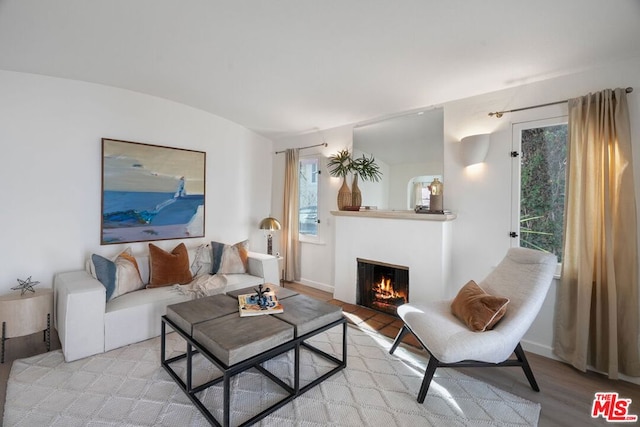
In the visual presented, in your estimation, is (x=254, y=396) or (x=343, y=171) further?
(x=343, y=171)

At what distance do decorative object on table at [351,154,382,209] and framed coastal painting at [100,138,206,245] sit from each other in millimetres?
2077

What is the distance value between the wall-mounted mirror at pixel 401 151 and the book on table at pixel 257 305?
200cm

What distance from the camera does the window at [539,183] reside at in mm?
2639

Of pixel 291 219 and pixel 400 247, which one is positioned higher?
pixel 291 219

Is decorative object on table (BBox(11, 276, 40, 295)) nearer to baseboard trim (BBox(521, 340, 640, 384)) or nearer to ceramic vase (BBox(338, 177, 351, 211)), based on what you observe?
ceramic vase (BBox(338, 177, 351, 211))

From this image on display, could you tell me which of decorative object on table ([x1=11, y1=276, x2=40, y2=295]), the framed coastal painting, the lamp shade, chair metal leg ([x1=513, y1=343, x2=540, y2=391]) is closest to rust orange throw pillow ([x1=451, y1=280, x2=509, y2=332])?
chair metal leg ([x1=513, y1=343, x2=540, y2=391])

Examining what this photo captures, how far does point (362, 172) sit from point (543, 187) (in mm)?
1946

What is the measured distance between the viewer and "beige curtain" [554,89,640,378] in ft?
7.32

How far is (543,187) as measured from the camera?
2.72m

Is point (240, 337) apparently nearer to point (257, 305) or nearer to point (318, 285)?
point (257, 305)

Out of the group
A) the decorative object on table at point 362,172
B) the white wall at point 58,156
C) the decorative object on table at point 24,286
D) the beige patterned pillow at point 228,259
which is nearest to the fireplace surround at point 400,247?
the decorative object on table at point 362,172

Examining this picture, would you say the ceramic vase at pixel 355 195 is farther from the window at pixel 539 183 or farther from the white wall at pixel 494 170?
the window at pixel 539 183

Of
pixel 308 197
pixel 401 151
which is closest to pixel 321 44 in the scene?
pixel 401 151

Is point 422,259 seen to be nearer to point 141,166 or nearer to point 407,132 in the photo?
point 407,132
